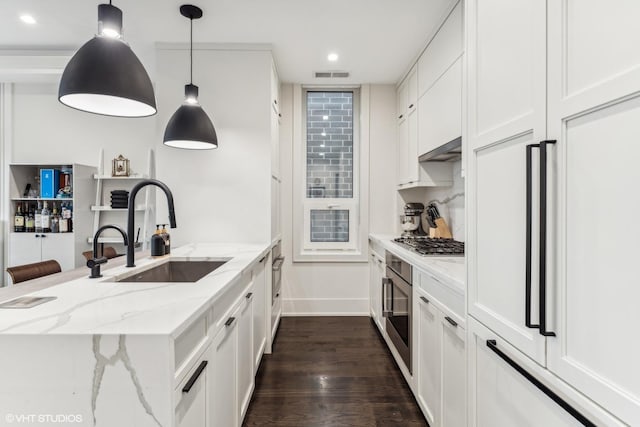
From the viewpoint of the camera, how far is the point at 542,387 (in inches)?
32.8

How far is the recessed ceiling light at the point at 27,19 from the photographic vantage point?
2366mm

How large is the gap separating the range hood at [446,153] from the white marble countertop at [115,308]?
5.46 ft

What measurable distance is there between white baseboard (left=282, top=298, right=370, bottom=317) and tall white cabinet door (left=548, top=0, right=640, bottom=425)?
2977mm

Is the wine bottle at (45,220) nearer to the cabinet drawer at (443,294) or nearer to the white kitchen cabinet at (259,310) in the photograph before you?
the white kitchen cabinet at (259,310)

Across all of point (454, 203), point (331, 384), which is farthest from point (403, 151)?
point (331, 384)

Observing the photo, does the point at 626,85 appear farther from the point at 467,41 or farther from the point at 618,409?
the point at 467,41

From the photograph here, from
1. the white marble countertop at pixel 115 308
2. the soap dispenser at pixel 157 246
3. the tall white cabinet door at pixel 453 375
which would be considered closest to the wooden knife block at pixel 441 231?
the tall white cabinet door at pixel 453 375

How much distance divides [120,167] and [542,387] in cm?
416

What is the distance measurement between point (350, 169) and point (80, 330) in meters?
3.25

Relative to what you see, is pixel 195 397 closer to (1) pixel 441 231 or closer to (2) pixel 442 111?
(2) pixel 442 111

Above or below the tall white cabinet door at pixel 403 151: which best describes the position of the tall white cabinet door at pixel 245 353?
below

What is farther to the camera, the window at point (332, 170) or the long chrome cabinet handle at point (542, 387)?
the window at point (332, 170)

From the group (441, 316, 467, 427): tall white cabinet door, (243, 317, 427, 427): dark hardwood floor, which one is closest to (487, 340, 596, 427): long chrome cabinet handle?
(441, 316, 467, 427): tall white cabinet door

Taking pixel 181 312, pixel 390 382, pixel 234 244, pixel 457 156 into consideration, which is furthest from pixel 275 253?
pixel 181 312
